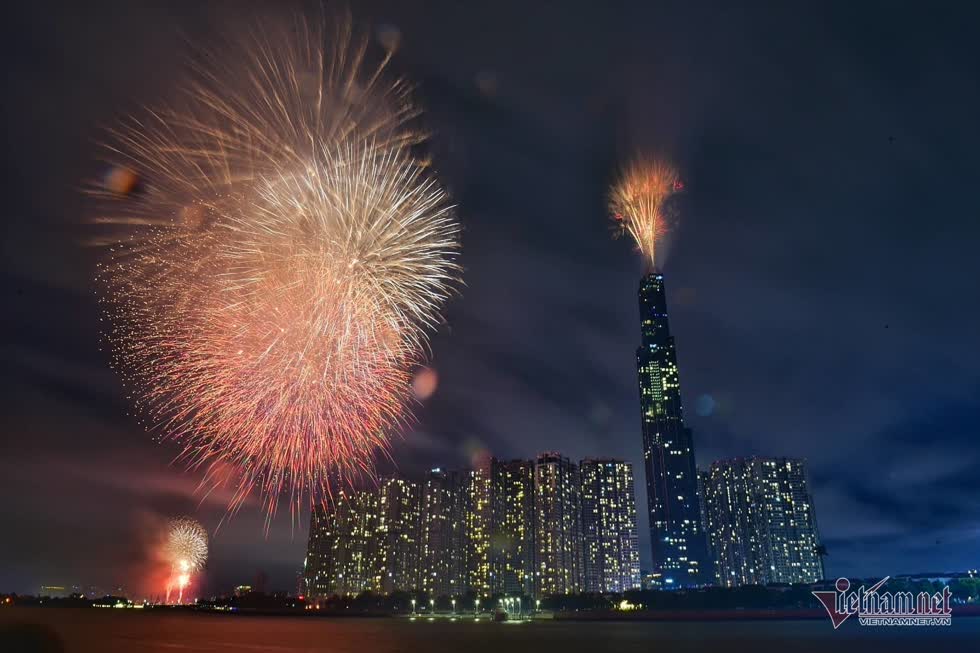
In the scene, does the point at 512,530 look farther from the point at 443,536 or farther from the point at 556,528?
the point at 443,536

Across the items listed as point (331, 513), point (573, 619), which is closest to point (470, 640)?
point (573, 619)

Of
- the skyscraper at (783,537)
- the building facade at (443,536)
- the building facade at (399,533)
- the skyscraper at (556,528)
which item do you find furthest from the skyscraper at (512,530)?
the skyscraper at (783,537)

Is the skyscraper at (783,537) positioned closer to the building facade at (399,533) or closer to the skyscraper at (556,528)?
the skyscraper at (556,528)

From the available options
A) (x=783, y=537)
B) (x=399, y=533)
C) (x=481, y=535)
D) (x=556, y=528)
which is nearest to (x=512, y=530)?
(x=481, y=535)

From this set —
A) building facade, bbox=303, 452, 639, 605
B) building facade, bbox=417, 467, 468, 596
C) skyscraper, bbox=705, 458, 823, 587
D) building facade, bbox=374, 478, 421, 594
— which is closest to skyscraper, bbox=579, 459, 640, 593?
building facade, bbox=303, 452, 639, 605

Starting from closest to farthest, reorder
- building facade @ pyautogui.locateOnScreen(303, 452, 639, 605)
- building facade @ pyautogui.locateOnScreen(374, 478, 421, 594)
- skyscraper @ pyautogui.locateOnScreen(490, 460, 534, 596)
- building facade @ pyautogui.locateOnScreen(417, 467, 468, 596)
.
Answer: skyscraper @ pyautogui.locateOnScreen(490, 460, 534, 596) < building facade @ pyautogui.locateOnScreen(303, 452, 639, 605) < building facade @ pyautogui.locateOnScreen(417, 467, 468, 596) < building facade @ pyautogui.locateOnScreen(374, 478, 421, 594)

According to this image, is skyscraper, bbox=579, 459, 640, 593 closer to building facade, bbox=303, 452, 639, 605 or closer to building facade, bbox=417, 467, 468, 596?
building facade, bbox=303, 452, 639, 605
